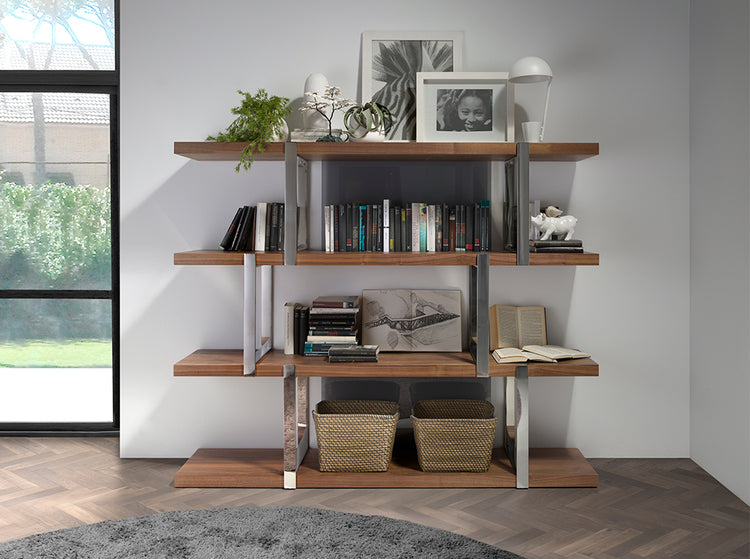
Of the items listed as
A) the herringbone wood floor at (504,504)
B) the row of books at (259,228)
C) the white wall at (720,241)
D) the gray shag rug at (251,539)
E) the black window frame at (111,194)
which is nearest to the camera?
the gray shag rug at (251,539)

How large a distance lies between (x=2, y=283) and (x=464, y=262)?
2582 mm

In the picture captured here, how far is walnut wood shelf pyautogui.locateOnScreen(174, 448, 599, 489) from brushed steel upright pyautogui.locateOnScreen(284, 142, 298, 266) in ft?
3.25

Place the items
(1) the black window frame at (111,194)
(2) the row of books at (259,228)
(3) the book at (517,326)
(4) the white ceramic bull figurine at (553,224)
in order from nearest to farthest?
(4) the white ceramic bull figurine at (553,224) < (2) the row of books at (259,228) < (3) the book at (517,326) < (1) the black window frame at (111,194)

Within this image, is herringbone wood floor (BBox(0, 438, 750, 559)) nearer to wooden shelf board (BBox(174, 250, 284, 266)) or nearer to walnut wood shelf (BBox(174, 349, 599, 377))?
walnut wood shelf (BBox(174, 349, 599, 377))

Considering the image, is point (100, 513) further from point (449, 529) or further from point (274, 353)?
point (449, 529)

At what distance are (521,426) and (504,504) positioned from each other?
380mm

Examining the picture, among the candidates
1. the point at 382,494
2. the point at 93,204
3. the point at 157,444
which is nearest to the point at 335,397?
the point at 382,494

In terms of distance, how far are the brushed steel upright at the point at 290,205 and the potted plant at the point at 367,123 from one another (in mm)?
322

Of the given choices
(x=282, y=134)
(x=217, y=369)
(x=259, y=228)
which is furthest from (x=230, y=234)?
(x=217, y=369)

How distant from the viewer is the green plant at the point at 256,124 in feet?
10.4

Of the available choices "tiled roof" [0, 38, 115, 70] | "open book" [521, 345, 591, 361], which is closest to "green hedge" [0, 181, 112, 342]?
"tiled roof" [0, 38, 115, 70]

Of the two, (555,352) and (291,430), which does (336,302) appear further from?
(555,352)

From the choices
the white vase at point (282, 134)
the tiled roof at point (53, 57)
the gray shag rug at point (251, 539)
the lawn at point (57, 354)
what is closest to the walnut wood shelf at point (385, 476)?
the gray shag rug at point (251, 539)

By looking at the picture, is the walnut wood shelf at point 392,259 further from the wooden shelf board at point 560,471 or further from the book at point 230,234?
the wooden shelf board at point 560,471
